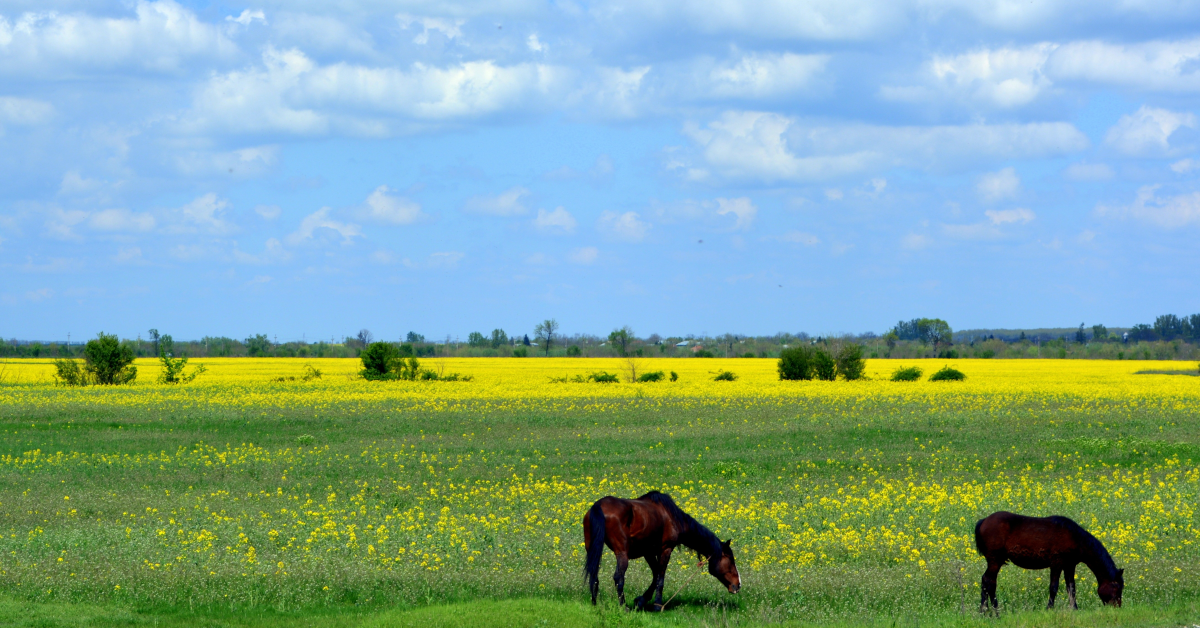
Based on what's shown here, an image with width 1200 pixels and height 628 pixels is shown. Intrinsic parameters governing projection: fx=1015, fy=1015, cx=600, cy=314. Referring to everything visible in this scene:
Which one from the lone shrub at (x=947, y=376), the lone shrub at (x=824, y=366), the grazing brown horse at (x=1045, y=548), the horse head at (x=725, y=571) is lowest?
the horse head at (x=725, y=571)

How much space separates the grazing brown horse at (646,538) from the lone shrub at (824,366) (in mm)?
52505

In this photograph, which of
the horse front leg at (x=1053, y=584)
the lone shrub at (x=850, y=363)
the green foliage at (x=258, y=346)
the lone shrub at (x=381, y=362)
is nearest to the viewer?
the horse front leg at (x=1053, y=584)

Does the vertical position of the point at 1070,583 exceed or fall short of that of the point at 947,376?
it falls short

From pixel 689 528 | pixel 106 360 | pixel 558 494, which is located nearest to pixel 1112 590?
pixel 689 528

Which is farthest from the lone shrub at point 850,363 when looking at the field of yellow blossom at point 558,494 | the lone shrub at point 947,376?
the field of yellow blossom at point 558,494

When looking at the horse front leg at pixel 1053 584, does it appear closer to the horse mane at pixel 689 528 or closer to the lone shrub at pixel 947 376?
the horse mane at pixel 689 528

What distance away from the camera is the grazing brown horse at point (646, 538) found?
10.1 metres

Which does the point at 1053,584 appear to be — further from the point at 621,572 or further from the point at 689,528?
the point at 621,572

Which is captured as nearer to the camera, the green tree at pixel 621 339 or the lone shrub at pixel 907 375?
the lone shrub at pixel 907 375

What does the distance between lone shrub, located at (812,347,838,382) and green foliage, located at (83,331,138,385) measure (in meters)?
41.4

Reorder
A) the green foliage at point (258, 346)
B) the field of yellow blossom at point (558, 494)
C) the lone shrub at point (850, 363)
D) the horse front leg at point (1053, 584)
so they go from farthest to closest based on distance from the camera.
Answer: the green foliage at point (258, 346), the lone shrub at point (850, 363), the field of yellow blossom at point (558, 494), the horse front leg at point (1053, 584)

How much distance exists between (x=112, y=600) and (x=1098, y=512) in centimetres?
1485

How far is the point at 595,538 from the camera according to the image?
9.94 meters

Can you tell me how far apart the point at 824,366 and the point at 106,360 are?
43.0m
